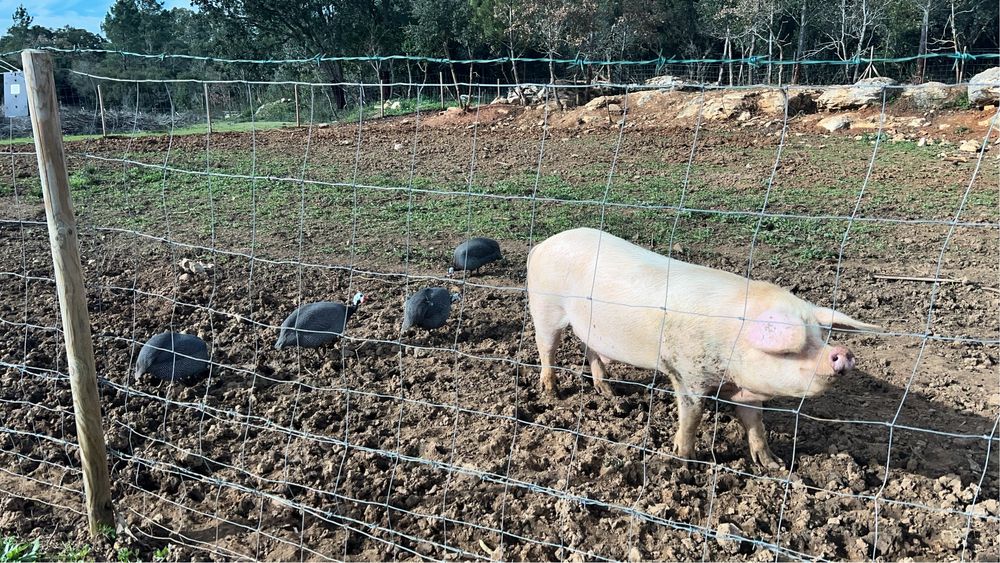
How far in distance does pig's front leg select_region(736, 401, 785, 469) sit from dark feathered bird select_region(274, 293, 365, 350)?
2.64 meters

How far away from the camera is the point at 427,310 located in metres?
5.04

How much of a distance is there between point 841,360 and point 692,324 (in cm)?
74

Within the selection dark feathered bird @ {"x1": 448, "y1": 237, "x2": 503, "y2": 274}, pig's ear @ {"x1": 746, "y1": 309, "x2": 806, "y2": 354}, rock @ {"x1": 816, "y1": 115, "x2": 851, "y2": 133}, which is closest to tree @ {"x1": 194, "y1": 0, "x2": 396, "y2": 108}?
rock @ {"x1": 816, "y1": 115, "x2": 851, "y2": 133}

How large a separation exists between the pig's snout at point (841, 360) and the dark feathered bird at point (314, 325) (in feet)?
10.1

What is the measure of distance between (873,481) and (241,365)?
382 centimetres

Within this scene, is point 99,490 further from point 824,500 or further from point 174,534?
point 824,500

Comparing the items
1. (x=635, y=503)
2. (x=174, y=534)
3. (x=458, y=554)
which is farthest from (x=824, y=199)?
(x=174, y=534)

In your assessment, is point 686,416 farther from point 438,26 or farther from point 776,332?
point 438,26

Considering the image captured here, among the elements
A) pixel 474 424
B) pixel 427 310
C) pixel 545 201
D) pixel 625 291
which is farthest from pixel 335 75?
pixel 625 291

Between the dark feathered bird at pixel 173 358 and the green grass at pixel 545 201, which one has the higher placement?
the green grass at pixel 545 201

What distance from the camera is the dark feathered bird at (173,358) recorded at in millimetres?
4359

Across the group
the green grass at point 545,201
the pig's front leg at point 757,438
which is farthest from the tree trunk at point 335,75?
the pig's front leg at point 757,438

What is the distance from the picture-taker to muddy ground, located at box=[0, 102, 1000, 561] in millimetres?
3088

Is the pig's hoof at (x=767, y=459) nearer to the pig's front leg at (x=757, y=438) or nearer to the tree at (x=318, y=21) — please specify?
the pig's front leg at (x=757, y=438)
